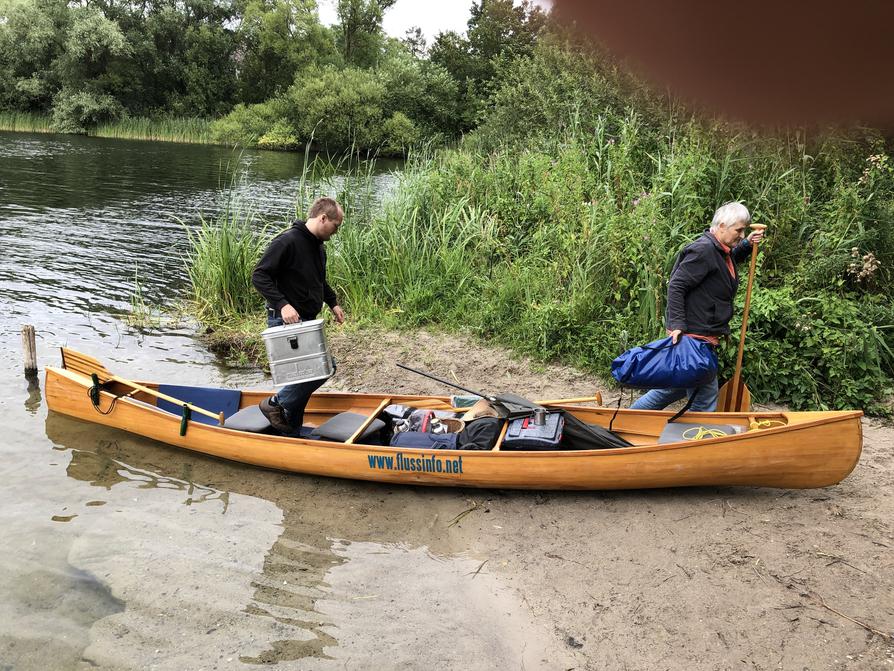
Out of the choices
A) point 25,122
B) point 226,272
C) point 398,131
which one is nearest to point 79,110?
point 25,122

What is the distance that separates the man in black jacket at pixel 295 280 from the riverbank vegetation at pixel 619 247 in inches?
96.6

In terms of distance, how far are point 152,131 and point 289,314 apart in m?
36.5

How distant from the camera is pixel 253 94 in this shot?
44.7 metres

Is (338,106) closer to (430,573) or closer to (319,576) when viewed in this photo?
(319,576)

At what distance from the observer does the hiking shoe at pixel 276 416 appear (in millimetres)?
6070

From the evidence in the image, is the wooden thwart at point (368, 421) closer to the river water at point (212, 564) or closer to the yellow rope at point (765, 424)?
the river water at point (212, 564)

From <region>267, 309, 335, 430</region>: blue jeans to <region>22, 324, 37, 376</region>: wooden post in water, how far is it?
3754 mm

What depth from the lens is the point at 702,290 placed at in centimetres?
538

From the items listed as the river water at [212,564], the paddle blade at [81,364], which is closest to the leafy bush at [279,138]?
the river water at [212,564]

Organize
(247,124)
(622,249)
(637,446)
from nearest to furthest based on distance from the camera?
(637,446), (622,249), (247,124)

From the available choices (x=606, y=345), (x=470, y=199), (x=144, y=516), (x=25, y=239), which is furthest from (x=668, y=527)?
(x=25, y=239)

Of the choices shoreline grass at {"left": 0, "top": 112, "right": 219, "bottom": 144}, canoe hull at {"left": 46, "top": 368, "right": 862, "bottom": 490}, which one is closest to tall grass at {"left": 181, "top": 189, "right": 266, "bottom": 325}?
canoe hull at {"left": 46, "top": 368, "right": 862, "bottom": 490}

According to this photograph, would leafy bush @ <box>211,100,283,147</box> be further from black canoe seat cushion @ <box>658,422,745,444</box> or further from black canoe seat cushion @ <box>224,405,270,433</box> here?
Answer: black canoe seat cushion @ <box>658,422,745,444</box>

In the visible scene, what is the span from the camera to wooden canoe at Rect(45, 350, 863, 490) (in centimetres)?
483
